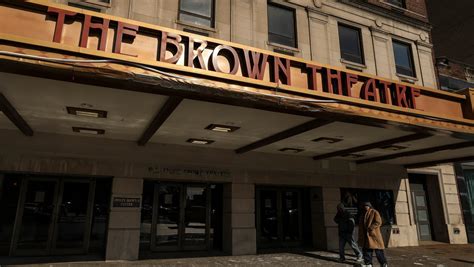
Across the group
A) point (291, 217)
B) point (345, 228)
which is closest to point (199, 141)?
point (345, 228)

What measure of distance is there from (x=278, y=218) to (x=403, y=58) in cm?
1036

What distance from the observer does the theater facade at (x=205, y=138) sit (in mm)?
6359

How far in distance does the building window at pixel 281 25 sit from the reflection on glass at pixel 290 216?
637cm

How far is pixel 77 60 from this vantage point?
563 cm

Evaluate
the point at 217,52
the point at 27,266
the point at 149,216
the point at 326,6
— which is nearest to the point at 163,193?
the point at 149,216

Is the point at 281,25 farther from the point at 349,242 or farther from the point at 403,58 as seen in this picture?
the point at 349,242

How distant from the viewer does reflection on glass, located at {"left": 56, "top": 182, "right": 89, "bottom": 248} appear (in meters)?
10.5

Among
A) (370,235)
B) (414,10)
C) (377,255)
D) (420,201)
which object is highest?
(414,10)

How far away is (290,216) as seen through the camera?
1409 cm

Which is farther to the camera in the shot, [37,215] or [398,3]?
[398,3]

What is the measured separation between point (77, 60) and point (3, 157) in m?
6.03

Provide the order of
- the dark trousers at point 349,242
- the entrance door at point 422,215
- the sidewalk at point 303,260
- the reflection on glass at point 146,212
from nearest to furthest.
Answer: the sidewalk at point 303,260 < the dark trousers at point 349,242 < the reflection on glass at point 146,212 < the entrance door at point 422,215

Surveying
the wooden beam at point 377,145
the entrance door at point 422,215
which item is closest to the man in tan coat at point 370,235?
the wooden beam at point 377,145

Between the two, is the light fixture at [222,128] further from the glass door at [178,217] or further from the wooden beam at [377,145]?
the wooden beam at [377,145]
